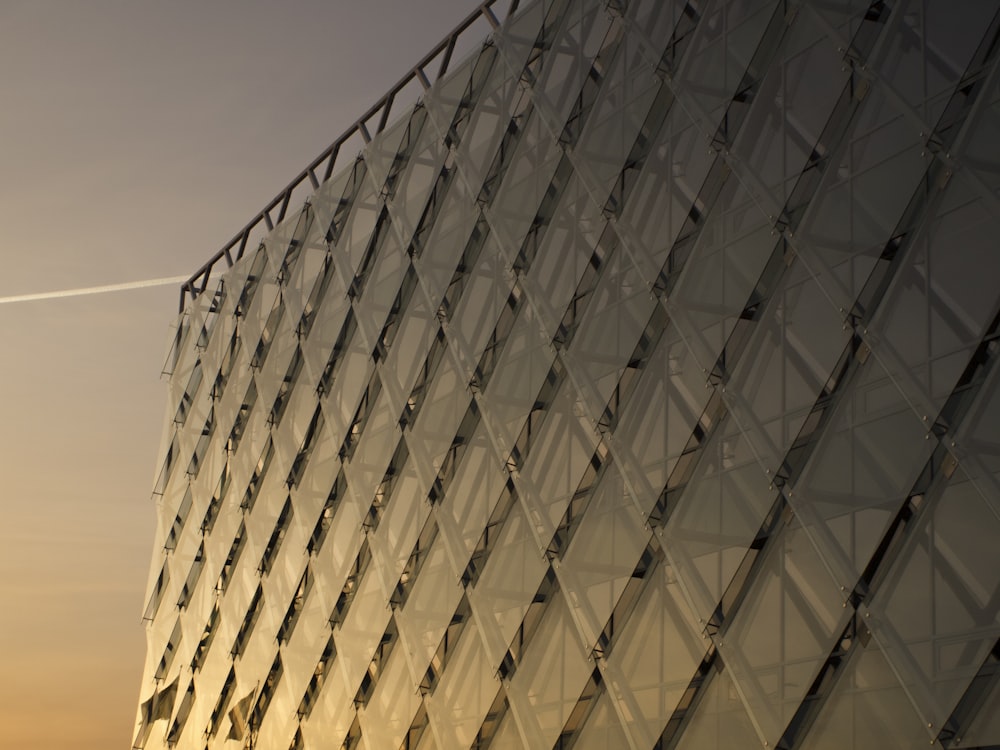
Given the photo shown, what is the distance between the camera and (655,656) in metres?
20.3

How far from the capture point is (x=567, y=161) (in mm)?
25719

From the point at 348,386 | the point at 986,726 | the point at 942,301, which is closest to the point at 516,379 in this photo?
the point at 348,386

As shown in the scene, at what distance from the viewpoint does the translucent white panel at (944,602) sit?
51.5 ft

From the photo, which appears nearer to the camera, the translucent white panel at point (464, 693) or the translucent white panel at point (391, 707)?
the translucent white panel at point (464, 693)

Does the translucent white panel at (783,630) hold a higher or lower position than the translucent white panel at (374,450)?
lower

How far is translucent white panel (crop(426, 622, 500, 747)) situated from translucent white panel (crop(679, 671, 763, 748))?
5.65m

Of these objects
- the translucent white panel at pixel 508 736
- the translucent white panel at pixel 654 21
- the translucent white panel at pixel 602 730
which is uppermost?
the translucent white panel at pixel 654 21

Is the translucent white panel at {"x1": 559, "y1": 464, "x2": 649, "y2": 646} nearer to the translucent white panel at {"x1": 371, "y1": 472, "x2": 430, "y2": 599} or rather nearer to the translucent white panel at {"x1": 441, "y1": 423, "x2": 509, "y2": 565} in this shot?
the translucent white panel at {"x1": 441, "y1": 423, "x2": 509, "y2": 565}

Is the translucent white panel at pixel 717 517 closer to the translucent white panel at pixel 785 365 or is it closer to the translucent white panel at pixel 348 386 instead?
the translucent white panel at pixel 785 365

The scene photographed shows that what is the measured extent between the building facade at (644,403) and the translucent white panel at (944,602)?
0.04m

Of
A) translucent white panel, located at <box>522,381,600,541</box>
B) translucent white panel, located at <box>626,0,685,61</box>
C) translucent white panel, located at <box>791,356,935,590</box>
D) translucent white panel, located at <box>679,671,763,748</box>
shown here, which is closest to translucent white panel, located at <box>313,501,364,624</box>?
translucent white panel, located at <box>522,381,600,541</box>

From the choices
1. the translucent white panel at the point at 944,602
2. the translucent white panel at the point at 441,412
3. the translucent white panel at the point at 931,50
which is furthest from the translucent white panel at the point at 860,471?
the translucent white panel at the point at 441,412

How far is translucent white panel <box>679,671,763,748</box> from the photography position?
1845cm

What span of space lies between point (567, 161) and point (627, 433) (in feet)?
20.9
